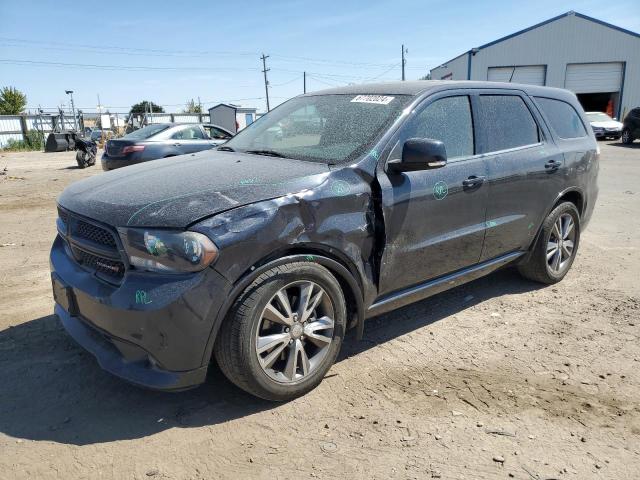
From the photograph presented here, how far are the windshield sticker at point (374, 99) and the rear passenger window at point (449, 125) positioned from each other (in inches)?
10.4

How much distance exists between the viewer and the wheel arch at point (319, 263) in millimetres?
2576

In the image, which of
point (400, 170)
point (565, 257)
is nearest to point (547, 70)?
point (565, 257)

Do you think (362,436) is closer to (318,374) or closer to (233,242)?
(318,374)

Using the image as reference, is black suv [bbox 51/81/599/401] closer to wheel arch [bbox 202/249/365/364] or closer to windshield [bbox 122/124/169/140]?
wheel arch [bbox 202/249/365/364]

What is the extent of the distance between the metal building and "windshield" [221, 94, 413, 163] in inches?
1226

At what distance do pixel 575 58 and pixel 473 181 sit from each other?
1314 inches

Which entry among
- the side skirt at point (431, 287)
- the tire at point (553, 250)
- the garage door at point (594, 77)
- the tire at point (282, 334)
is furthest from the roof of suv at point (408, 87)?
the garage door at point (594, 77)

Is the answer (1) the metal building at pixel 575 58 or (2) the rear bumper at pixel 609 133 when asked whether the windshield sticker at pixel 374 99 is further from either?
(1) the metal building at pixel 575 58

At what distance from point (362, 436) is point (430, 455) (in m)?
0.35

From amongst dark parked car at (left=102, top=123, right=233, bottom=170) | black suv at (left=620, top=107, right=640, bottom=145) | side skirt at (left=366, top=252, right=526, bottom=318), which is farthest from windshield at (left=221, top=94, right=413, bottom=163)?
black suv at (left=620, top=107, right=640, bottom=145)

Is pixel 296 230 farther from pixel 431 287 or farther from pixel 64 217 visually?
pixel 64 217

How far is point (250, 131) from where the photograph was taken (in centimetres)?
431

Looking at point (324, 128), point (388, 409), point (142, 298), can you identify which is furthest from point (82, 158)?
point (388, 409)

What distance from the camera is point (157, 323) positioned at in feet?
8.10
